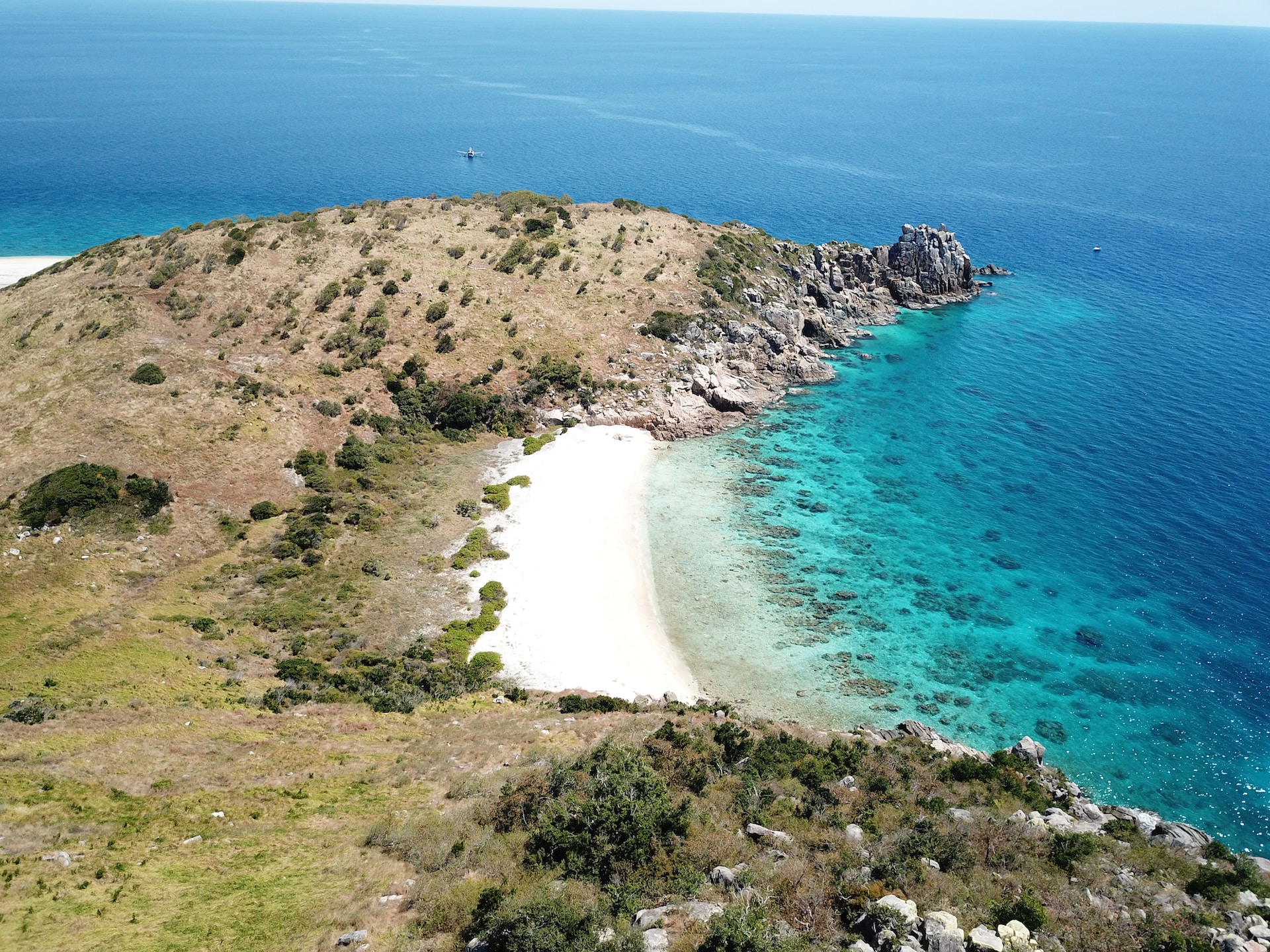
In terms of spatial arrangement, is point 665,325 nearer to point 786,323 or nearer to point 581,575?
point 786,323

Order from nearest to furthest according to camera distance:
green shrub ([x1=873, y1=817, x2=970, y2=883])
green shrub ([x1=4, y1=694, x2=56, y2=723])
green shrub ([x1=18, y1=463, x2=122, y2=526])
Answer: green shrub ([x1=873, y1=817, x2=970, y2=883]) → green shrub ([x1=4, y1=694, x2=56, y2=723]) → green shrub ([x1=18, y1=463, x2=122, y2=526])

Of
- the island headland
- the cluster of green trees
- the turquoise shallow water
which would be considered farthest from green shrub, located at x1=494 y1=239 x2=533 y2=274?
the cluster of green trees

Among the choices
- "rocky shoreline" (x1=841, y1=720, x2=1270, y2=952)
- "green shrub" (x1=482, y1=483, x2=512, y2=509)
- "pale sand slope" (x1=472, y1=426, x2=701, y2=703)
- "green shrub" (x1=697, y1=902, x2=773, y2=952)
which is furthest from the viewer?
"green shrub" (x1=482, y1=483, x2=512, y2=509)

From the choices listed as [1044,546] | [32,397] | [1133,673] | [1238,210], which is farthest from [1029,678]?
[1238,210]

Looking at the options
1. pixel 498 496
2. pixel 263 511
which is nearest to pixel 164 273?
pixel 263 511

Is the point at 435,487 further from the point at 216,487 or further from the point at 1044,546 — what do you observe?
the point at 1044,546

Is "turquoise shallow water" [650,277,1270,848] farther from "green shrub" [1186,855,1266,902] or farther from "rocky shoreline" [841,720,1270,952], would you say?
"green shrub" [1186,855,1266,902]
